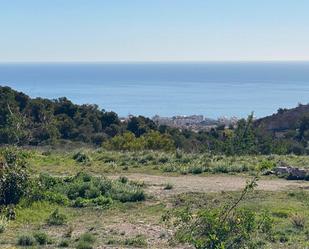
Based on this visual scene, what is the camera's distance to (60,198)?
1539 centimetres

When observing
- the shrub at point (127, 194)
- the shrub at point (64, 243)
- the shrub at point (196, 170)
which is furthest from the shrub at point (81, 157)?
the shrub at point (64, 243)

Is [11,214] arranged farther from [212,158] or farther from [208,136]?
[208,136]

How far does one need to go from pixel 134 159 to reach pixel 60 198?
786cm

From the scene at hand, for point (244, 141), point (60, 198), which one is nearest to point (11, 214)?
point (60, 198)

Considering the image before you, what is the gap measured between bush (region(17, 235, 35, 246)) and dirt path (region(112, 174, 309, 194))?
5827 mm

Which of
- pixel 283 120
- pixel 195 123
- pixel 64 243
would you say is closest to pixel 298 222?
pixel 64 243

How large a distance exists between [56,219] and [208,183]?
5.94 m

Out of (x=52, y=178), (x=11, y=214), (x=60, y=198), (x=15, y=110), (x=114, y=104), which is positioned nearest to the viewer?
(x=11, y=214)

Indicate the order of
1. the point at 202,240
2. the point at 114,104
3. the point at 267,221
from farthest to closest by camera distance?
the point at 114,104
the point at 267,221
the point at 202,240

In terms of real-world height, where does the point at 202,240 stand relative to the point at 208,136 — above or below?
above

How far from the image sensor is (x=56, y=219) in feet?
44.0

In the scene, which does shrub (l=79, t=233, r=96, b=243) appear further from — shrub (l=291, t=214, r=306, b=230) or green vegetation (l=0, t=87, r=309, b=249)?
shrub (l=291, t=214, r=306, b=230)

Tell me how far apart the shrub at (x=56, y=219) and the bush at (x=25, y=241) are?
5.67 ft

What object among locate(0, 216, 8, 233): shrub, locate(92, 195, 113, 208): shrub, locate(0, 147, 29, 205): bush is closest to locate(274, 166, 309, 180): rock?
locate(92, 195, 113, 208): shrub
